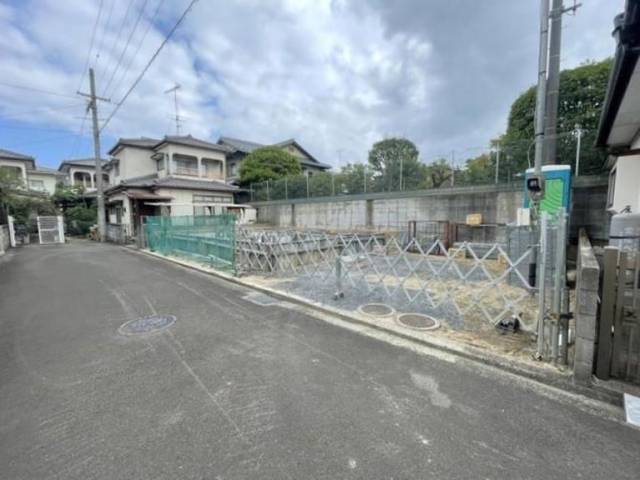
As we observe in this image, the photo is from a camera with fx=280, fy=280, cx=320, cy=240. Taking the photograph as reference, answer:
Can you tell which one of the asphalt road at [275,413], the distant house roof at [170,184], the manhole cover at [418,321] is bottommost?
the asphalt road at [275,413]

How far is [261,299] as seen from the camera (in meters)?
5.77

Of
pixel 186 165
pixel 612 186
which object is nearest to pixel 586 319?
pixel 612 186

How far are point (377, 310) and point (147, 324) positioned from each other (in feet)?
12.4

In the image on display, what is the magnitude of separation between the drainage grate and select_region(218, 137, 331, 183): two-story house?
22.9m

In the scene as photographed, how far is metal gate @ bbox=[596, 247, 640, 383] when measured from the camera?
2.52 metres

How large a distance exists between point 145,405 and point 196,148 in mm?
25386

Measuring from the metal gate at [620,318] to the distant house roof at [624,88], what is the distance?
202 centimetres

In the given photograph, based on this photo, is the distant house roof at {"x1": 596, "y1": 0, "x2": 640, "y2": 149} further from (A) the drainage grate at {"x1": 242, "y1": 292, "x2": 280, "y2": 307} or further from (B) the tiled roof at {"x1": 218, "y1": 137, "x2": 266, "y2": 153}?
(B) the tiled roof at {"x1": 218, "y1": 137, "x2": 266, "y2": 153}

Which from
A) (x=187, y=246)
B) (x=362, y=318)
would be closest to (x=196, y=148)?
(x=187, y=246)

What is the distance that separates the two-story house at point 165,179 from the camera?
61.2ft

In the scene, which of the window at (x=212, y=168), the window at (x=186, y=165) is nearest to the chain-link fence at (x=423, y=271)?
the window at (x=186, y=165)

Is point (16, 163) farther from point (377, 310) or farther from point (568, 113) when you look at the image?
point (568, 113)

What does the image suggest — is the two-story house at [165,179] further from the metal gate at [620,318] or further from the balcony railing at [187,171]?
the metal gate at [620,318]

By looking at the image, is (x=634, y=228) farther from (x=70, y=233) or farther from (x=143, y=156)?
(x=70, y=233)
